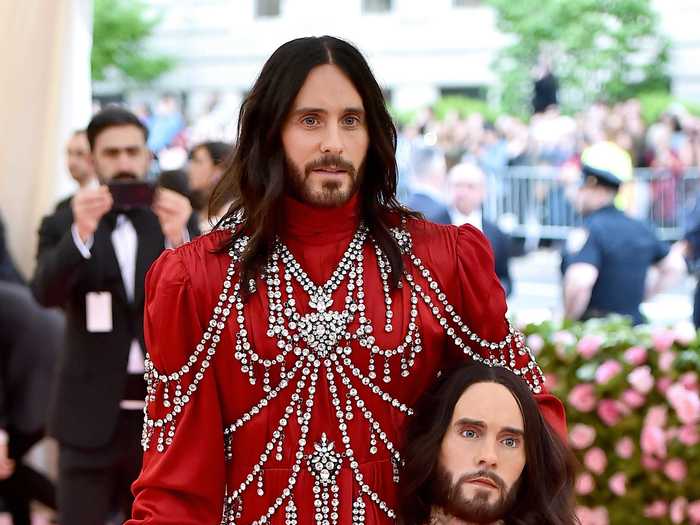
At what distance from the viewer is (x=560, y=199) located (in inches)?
552

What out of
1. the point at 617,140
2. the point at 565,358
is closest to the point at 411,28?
the point at 617,140

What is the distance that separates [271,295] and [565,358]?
2864 mm

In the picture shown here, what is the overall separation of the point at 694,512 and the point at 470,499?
2.79 m

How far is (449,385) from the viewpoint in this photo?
2623mm

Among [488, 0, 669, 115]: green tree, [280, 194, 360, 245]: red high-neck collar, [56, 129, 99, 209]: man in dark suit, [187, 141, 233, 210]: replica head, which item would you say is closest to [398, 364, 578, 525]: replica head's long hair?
[280, 194, 360, 245]: red high-neck collar

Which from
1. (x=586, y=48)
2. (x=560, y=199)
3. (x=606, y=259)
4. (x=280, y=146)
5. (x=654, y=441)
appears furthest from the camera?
(x=586, y=48)

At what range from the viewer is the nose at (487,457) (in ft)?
8.29

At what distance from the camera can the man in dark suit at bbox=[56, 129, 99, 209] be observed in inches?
231

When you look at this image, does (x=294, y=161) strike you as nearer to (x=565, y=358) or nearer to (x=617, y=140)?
(x=565, y=358)

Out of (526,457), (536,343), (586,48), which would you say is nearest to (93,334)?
(536,343)

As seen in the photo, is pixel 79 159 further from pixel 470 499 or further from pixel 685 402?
pixel 470 499

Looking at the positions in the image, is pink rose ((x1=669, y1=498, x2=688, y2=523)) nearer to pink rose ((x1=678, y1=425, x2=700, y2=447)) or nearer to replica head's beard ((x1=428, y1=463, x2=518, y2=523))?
pink rose ((x1=678, y1=425, x2=700, y2=447))

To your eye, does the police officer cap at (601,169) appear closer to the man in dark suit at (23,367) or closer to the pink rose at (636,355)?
the pink rose at (636,355)

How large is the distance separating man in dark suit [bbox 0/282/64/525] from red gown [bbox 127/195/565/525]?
2.67 m
